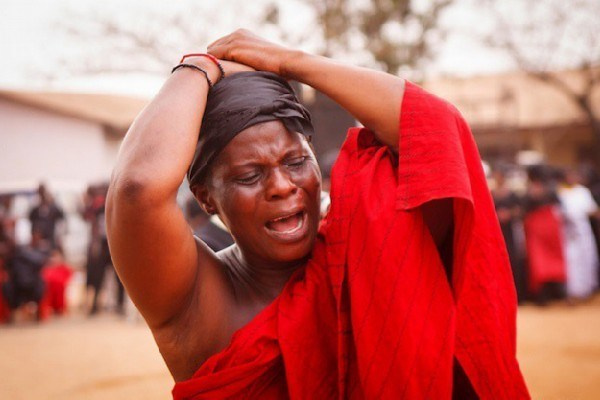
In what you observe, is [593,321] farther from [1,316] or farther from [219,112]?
[1,316]

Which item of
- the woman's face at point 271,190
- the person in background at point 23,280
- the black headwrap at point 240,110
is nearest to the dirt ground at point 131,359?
the person in background at point 23,280

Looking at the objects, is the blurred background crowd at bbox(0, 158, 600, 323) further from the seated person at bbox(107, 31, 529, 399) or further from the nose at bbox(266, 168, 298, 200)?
the nose at bbox(266, 168, 298, 200)

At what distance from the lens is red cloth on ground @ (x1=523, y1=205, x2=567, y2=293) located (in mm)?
10562

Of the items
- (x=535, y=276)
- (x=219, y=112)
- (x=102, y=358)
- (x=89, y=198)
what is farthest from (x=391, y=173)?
(x=89, y=198)

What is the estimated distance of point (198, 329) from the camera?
2.05m

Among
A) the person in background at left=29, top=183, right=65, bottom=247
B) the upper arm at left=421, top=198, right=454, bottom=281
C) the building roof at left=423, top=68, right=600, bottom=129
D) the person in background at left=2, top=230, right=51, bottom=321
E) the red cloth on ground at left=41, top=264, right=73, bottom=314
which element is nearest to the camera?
the upper arm at left=421, top=198, right=454, bottom=281

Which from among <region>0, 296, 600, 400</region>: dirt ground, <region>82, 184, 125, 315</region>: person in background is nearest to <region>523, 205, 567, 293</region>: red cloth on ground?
<region>0, 296, 600, 400</region>: dirt ground

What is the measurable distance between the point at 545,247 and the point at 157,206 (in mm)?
9972

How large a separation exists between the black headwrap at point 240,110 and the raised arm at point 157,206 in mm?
77

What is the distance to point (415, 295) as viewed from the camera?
5.66ft

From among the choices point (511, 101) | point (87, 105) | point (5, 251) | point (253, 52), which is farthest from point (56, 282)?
point (511, 101)

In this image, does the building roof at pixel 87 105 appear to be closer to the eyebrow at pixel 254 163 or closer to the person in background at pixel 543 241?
the person in background at pixel 543 241

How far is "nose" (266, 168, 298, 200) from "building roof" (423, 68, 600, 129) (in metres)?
24.1

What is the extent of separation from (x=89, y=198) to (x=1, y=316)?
310 centimetres
